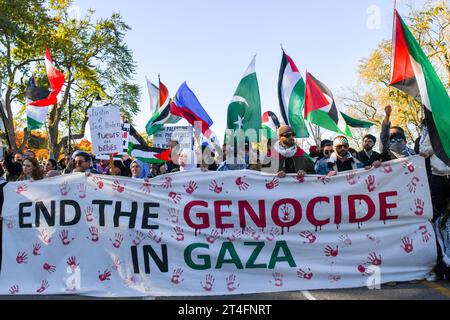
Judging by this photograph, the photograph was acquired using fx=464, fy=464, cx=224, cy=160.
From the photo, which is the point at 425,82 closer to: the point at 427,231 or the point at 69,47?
the point at 427,231

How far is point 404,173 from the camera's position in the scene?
5301 millimetres

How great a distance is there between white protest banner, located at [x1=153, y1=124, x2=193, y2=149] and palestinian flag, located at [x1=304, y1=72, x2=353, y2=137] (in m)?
2.80

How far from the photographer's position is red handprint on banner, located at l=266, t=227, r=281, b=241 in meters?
5.17

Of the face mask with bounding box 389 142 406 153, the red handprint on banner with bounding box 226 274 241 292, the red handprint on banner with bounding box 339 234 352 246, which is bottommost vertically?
the red handprint on banner with bounding box 226 274 241 292

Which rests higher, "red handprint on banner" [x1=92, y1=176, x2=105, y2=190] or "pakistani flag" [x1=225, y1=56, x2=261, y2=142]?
"pakistani flag" [x1=225, y1=56, x2=261, y2=142]

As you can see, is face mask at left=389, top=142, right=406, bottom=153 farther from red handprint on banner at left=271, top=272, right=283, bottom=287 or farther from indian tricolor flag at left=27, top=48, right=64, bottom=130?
indian tricolor flag at left=27, top=48, right=64, bottom=130

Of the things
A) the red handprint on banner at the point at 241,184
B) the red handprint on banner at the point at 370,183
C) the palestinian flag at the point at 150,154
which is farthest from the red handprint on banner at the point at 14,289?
the palestinian flag at the point at 150,154

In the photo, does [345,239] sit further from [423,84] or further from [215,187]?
[423,84]

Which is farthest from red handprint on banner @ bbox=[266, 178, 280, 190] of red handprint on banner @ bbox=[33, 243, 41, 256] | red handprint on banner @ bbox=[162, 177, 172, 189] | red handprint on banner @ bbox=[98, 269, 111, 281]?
red handprint on banner @ bbox=[33, 243, 41, 256]

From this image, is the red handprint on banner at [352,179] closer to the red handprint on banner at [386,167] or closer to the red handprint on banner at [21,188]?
the red handprint on banner at [386,167]

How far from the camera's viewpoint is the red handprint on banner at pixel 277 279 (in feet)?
16.5

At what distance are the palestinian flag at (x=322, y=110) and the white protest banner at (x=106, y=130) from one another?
12.5ft

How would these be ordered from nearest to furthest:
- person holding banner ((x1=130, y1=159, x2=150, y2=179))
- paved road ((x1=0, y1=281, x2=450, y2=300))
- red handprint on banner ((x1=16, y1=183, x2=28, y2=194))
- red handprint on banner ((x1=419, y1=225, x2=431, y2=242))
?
1. paved road ((x1=0, y1=281, x2=450, y2=300))
2. red handprint on banner ((x1=419, y1=225, x2=431, y2=242))
3. red handprint on banner ((x1=16, y1=183, x2=28, y2=194))
4. person holding banner ((x1=130, y1=159, x2=150, y2=179))
